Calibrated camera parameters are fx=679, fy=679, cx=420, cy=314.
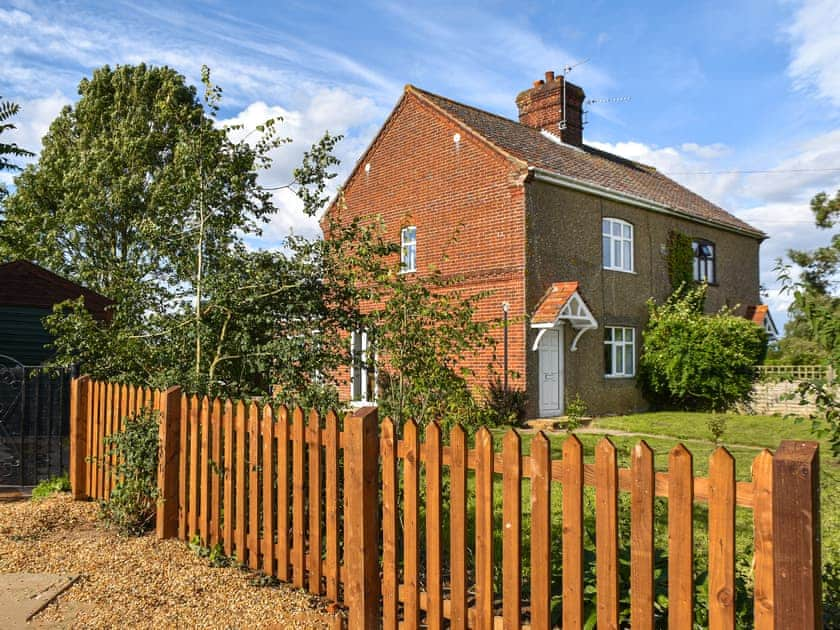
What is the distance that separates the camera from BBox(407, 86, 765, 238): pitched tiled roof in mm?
17812

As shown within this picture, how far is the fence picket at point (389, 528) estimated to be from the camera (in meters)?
3.65

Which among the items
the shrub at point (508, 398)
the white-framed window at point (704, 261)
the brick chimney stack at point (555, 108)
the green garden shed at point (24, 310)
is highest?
the brick chimney stack at point (555, 108)

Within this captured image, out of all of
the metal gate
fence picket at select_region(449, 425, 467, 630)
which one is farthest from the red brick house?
fence picket at select_region(449, 425, 467, 630)

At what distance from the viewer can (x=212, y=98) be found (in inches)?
262

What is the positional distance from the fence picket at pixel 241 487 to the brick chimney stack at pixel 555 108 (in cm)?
1900

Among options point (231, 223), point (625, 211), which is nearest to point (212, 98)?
point (231, 223)

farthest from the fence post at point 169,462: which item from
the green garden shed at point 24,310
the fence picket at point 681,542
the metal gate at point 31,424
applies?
the green garden shed at point 24,310

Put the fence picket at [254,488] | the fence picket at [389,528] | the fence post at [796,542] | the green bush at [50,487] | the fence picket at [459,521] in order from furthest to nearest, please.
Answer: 1. the green bush at [50,487]
2. the fence picket at [254,488]
3. the fence picket at [389,528]
4. the fence picket at [459,521]
5. the fence post at [796,542]

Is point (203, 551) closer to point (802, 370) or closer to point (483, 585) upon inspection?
point (483, 585)

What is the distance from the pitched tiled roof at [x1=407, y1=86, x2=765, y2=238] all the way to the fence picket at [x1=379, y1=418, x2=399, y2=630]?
13.7 meters

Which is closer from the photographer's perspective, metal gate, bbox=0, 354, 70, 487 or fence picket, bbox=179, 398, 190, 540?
fence picket, bbox=179, 398, 190, 540

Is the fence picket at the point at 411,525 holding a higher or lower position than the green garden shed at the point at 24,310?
lower

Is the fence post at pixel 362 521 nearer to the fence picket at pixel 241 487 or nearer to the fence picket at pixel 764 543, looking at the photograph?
the fence picket at pixel 241 487

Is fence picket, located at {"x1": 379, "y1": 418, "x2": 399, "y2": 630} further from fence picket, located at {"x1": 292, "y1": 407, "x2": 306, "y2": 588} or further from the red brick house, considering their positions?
the red brick house
